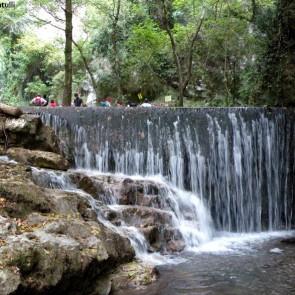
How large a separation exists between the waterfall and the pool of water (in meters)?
2.36

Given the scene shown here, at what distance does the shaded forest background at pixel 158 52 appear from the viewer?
14.4 m

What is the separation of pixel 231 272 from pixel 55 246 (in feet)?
10.7

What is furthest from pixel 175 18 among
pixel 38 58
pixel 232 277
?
pixel 232 277

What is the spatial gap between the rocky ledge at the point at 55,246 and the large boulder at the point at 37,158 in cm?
108

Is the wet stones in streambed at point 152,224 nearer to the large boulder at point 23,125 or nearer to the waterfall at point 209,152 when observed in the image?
the waterfall at point 209,152

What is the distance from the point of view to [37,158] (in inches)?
411

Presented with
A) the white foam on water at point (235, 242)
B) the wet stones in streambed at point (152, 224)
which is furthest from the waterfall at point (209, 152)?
the wet stones in streambed at point (152, 224)

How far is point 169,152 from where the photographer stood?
12633 mm

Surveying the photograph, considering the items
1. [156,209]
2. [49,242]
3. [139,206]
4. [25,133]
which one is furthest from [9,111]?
[49,242]

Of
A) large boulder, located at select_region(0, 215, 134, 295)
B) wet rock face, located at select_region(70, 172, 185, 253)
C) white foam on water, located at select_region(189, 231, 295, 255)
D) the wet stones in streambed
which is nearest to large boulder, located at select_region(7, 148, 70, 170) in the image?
wet rock face, located at select_region(70, 172, 185, 253)

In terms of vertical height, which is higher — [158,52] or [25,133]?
[158,52]

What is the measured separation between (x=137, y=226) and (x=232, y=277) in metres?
2.22

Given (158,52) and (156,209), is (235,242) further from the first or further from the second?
(158,52)

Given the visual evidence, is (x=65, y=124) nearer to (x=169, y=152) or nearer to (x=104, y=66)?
A: (x=169, y=152)
